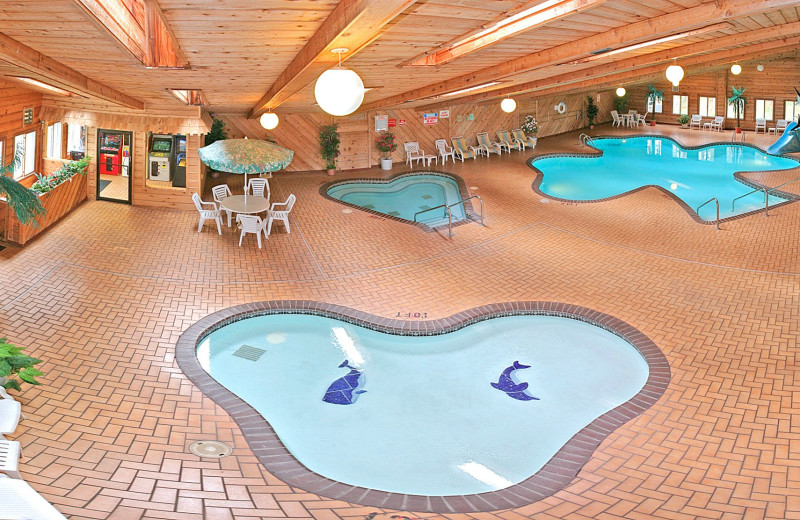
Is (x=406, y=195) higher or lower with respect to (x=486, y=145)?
lower

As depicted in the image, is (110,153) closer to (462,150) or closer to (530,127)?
(462,150)

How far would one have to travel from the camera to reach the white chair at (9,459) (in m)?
5.11

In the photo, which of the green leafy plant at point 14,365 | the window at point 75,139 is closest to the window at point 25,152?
the window at point 75,139

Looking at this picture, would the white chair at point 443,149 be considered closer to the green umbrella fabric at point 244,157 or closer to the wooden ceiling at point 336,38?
the wooden ceiling at point 336,38

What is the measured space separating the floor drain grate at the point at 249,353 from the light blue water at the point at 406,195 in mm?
7818

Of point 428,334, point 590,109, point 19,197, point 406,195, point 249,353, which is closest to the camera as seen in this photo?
point 19,197

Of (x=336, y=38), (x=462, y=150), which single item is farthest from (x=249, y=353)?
(x=462, y=150)

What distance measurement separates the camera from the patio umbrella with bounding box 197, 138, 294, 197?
1268cm

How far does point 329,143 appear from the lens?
19.7m

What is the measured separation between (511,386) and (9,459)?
5.31m

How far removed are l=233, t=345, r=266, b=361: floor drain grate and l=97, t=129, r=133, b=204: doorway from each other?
789cm

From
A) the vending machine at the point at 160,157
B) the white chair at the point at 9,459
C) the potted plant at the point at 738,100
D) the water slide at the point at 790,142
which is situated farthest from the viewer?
the potted plant at the point at 738,100

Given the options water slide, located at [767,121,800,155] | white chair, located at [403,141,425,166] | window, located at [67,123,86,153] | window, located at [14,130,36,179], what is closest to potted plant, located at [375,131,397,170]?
white chair, located at [403,141,425,166]

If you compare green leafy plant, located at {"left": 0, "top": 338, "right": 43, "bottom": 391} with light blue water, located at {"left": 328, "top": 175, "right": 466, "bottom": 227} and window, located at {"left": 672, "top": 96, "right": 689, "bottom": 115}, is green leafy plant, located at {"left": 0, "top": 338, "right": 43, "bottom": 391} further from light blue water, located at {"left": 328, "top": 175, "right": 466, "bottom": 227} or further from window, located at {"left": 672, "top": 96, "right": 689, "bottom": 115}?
window, located at {"left": 672, "top": 96, "right": 689, "bottom": 115}
